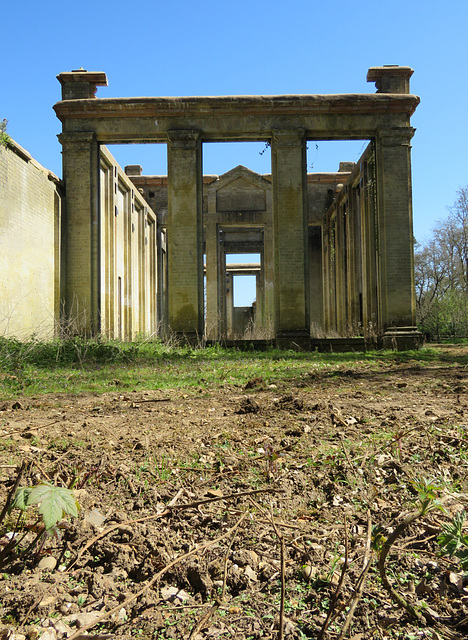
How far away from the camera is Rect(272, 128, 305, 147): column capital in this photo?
15062 mm

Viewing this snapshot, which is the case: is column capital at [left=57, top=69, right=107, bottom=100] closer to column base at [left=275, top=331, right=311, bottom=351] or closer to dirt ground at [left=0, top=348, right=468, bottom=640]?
column base at [left=275, top=331, right=311, bottom=351]

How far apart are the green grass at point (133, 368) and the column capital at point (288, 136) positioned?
706cm

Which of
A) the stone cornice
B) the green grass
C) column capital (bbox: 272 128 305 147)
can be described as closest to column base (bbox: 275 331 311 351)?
the green grass

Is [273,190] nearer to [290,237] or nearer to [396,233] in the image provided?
[290,237]

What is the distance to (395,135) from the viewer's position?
1502 cm

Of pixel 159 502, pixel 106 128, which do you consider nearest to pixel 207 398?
pixel 159 502

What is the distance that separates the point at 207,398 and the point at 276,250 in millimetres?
9898

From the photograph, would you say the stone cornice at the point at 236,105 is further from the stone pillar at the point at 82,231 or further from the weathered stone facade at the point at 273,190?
the stone pillar at the point at 82,231

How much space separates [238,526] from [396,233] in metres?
14.1

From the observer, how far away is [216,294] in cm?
2328

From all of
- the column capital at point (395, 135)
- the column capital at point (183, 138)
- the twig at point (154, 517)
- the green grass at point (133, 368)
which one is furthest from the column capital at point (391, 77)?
the twig at point (154, 517)

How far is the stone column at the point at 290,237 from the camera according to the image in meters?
14.8

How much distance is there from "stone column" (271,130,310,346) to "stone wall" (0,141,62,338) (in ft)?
22.1

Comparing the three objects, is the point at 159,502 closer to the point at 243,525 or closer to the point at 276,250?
the point at 243,525
